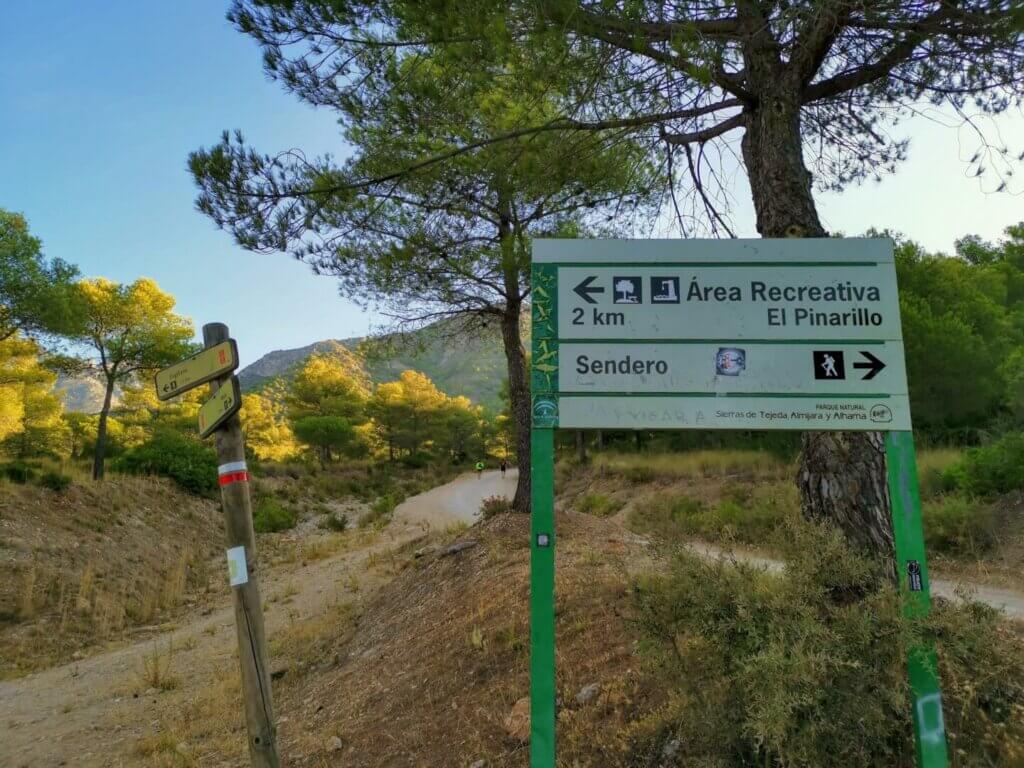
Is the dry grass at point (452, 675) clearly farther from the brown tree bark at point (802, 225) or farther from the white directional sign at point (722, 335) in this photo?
the brown tree bark at point (802, 225)

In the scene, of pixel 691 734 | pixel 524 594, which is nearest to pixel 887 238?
pixel 691 734

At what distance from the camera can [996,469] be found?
10164 millimetres

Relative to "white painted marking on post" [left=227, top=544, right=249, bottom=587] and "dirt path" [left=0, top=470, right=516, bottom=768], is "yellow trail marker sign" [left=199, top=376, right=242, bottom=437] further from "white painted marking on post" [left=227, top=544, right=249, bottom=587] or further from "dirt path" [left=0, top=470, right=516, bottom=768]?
"dirt path" [left=0, top=470, right=516, bottom=768]

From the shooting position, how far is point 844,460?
11.0ft

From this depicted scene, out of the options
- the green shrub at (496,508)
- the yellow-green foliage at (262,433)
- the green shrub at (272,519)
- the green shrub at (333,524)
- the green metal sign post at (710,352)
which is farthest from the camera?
the yellow-green foliage at (262,433)

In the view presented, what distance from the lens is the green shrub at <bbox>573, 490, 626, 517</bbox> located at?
1703 cm

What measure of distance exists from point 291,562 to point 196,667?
7.21 m

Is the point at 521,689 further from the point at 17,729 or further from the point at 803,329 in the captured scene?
the point at 17,729

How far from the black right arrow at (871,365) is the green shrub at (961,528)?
26.1 feet

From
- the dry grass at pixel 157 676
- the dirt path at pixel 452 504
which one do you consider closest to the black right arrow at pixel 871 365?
the dry grass at pixel 157 676

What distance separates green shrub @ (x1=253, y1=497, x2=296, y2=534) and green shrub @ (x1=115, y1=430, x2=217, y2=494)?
1711 mm

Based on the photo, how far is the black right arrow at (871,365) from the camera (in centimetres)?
274

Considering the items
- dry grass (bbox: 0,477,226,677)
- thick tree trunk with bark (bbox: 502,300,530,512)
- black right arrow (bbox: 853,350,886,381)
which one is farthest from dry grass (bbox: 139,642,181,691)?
black right arrow (bbox: 853,350,886,381)

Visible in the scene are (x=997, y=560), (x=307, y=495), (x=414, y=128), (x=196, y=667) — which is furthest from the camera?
(x=307, y=495)
